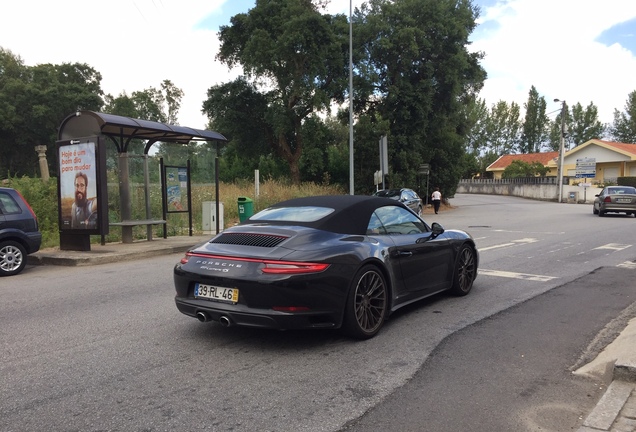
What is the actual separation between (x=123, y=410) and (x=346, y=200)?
10.4ft

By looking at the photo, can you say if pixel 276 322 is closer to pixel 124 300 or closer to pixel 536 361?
pixel 536 361

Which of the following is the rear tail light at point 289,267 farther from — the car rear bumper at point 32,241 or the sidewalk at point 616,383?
the car rear bumper at point 32,241

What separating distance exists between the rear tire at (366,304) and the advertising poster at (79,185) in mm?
8264

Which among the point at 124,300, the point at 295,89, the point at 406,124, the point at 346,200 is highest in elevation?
the point at 295,89

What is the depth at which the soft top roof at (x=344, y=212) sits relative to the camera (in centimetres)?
500

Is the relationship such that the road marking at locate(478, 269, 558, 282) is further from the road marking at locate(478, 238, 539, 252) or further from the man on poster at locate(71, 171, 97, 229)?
the man on poster at locate(71, 171, 97, 229)

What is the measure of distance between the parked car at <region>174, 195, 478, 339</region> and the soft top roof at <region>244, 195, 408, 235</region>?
1 cm

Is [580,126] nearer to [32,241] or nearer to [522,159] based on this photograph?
[522,159]

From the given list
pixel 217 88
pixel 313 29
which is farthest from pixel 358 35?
pixel 217 88

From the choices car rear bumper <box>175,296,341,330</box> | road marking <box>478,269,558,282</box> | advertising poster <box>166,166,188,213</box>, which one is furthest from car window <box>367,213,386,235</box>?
advertising poster <box>166,166,188,213</box>

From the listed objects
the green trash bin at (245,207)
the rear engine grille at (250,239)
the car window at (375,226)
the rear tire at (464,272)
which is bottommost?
the rear tire at (464,272)

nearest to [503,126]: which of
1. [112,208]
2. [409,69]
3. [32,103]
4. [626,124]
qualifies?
[626,124]

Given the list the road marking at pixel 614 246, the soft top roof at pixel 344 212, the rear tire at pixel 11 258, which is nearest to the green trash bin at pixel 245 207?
the rear tire at pixel 11 258

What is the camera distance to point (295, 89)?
3191 cm
